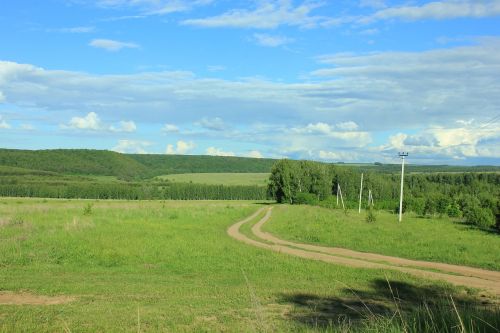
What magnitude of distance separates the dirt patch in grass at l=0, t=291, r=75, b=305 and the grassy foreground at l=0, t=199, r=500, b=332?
1.15ft

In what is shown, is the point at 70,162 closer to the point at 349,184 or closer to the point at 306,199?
the point at 349,184

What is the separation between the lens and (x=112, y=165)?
19312cm

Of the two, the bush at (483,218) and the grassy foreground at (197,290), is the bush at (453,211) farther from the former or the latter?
the grassy foreground at (197,290)

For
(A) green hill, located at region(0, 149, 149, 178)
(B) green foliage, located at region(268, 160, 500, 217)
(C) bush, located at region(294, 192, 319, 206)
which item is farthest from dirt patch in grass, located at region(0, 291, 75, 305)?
(A) green hill, located at region(0, 149, 149, 178)

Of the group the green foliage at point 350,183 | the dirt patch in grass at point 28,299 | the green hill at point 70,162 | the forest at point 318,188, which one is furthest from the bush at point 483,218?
the green hill at point 70,162

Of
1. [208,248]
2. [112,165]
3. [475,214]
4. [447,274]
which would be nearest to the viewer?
[447,274]

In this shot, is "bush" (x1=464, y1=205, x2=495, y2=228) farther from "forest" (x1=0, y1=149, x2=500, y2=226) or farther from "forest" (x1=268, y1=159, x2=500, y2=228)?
"forest" (x1=268, y1=159, x2=500, y2=228)

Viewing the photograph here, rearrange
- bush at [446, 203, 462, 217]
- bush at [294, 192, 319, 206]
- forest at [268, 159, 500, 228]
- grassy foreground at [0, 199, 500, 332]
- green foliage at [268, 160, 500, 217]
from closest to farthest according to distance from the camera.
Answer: grassy foreground at [0, 199, 500, 332]
bush at [446, 203, 462, 217]
forest at [268, 159, 500, 228]
green foliage at [268, 160, 500, 217]
bush at [294, 192, 319, 206]

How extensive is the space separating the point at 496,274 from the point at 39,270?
1532cm

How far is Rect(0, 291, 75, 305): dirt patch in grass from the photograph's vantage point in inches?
473

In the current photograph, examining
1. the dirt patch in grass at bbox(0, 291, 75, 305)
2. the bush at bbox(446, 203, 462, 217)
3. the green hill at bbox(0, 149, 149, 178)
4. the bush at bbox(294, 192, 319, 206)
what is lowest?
the bush at bbox(294, 192, 319, 206)

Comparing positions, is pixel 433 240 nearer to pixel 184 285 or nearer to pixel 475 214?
pixel 184 285

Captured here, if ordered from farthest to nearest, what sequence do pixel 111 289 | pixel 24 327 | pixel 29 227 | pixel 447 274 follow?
pixel 29 227
pixel 447 274
pixel 111 289
pixel 24 327

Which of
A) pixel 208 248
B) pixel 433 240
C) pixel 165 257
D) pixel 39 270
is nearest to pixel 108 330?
pixel 39 270
